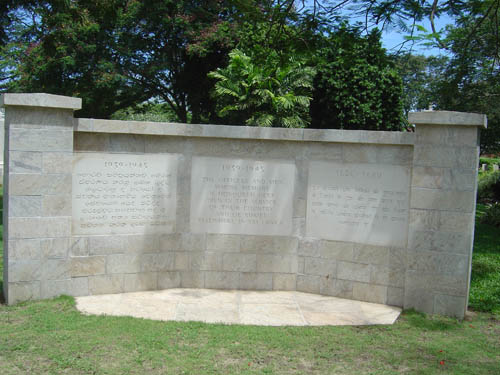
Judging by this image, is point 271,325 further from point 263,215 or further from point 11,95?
point 11,95

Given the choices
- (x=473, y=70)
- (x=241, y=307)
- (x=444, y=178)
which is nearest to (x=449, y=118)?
(x=444, y=178)

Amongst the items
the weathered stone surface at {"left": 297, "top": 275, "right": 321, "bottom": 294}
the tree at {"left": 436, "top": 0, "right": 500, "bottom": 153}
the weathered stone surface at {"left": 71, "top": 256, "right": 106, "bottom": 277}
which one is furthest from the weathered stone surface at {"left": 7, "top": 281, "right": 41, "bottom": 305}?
the tree at {"left": 436, "top": 0, "right": 500, "bottom": 153}

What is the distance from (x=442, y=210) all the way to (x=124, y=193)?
405 cm

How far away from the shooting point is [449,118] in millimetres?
5582

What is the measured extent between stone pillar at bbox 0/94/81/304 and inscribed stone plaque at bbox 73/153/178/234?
0.23 metres

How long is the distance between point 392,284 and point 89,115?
17.5 metres

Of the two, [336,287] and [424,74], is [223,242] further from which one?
[424,74]

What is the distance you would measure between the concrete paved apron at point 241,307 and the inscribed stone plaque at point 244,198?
2.96 ft

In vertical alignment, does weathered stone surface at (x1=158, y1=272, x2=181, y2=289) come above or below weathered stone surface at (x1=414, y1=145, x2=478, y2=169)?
below

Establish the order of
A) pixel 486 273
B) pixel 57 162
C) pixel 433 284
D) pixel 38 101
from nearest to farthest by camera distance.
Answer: pixel 38 101 < pixel 57 162 < pixel 433 284 < pixel 486 273

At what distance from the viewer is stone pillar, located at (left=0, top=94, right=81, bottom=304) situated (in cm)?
550

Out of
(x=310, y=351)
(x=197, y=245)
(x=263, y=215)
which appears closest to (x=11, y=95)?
(x=197, y=245)

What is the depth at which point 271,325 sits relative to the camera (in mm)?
5297

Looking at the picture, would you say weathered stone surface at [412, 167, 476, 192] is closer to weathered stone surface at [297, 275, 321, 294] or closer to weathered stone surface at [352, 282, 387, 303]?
weathered stone surface at [352, 282, 387, 303]
